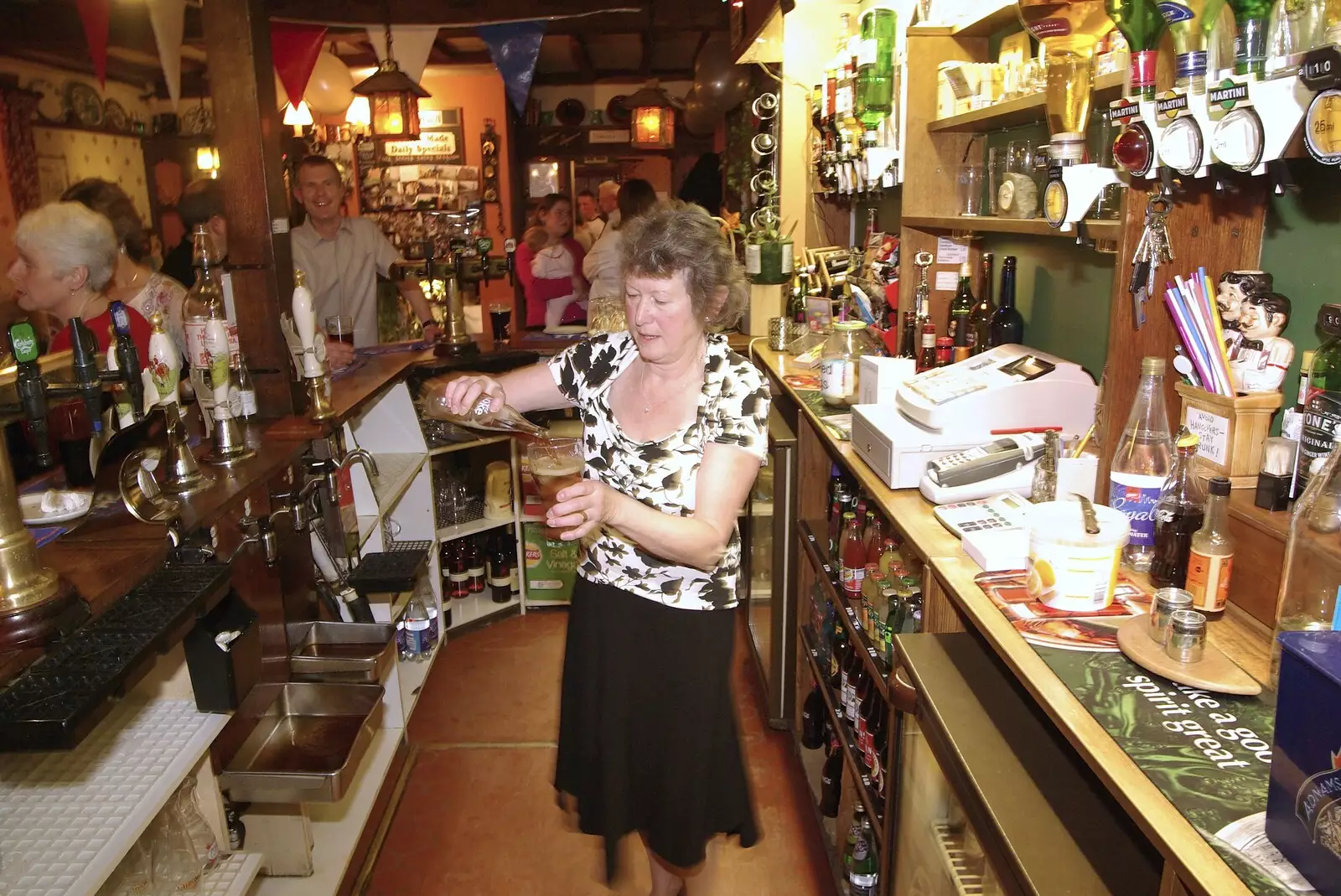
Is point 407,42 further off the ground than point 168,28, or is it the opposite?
point 407,42

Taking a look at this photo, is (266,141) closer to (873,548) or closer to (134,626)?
(134,626)

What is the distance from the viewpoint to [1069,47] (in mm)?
1817

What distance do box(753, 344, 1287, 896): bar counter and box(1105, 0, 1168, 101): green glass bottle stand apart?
832 millimetres

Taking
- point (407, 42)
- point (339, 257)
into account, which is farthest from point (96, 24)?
point (407, 42)

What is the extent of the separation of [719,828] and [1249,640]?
134 centimetres

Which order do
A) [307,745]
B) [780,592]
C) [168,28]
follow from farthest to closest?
1. [168,28]
2. [780,592]
3. [307,745]

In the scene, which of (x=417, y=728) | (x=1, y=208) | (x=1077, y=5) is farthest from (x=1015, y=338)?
(x=1, y=208)

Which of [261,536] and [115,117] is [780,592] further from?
[115,117]

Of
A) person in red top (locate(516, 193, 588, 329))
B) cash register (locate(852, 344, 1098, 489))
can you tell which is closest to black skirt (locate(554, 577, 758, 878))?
cash register (locate(852, 344, 1098, 489))

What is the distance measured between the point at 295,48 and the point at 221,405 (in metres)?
3.67

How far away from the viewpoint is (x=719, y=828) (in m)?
2.23

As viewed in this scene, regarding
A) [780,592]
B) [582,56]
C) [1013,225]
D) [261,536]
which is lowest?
[780,592]

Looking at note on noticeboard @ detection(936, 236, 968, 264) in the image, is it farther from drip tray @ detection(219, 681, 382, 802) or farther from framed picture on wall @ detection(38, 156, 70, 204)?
framed picture on wall @ detection(38, 156, 70, 204)

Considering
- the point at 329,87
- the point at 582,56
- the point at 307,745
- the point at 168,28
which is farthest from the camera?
the point at 582,56
